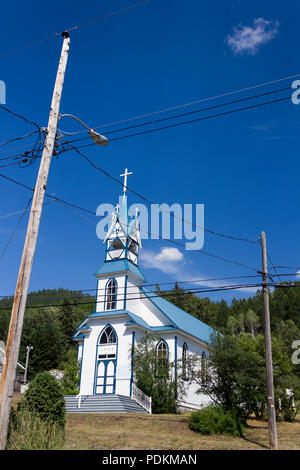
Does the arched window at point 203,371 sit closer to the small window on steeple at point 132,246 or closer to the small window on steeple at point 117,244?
the small window on steeple at point 132,246

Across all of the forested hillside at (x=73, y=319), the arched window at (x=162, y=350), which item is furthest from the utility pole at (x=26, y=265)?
the forested hillside at (x=73, y=319)

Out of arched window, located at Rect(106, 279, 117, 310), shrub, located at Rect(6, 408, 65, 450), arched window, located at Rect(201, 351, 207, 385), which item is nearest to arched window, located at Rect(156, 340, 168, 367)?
arched window, located at Rect(106, 279, 117, 310)

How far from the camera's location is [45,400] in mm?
13625

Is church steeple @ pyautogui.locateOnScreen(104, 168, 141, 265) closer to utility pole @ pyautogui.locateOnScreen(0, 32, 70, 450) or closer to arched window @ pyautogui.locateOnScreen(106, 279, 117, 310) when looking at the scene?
arched window @ pyautogui.locateOnScreen(106, 279, 117, 310)

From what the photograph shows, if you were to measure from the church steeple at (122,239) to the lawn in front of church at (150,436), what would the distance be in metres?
13.7

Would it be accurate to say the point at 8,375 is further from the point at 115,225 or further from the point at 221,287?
the point at 115,225

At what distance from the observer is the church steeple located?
3381 centimetres

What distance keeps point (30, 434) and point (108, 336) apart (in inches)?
787

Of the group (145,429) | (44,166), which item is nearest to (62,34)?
(44,166)

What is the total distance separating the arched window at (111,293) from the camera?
32.5 metres

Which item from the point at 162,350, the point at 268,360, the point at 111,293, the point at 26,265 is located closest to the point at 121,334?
the point at 162,350

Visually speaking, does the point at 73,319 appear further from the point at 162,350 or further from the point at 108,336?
the point at 162,350
